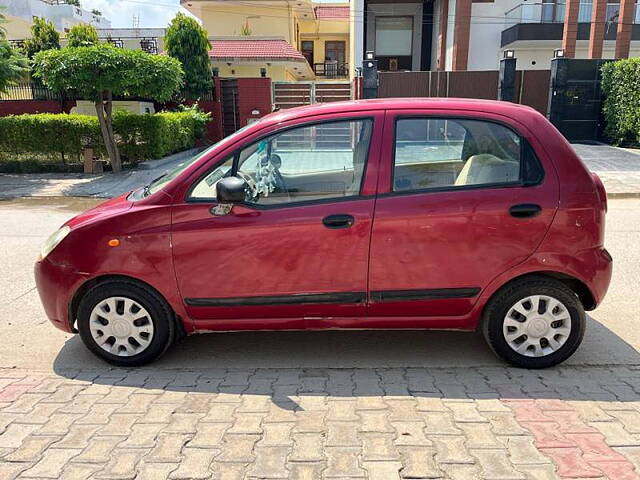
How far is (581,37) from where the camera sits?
987 inches

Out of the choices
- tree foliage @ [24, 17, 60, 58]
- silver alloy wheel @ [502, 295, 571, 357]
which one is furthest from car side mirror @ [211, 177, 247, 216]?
tree foliage @ [24, 17, 60, 58]

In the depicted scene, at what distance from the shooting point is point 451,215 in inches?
137

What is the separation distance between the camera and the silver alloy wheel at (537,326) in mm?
3574

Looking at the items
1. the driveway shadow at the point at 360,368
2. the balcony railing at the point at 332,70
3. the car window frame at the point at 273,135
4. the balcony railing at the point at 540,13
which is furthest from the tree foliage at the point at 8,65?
the balcony railing at the point at 332,70

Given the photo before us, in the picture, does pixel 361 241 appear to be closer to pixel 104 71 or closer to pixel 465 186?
pixel 465 186

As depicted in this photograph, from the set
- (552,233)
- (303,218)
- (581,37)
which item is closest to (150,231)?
(303,218)

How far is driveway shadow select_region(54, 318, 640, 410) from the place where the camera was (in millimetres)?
3424

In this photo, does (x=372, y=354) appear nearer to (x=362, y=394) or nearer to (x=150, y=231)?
(x=362, y=394)

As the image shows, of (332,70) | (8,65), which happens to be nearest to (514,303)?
(8,65)

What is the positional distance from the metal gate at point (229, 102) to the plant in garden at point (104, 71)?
286 inches

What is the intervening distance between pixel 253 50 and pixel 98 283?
23.1 meters

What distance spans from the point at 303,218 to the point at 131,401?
1.53 metres

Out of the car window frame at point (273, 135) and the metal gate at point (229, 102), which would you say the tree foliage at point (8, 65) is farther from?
the car window frame at point (273, 135)

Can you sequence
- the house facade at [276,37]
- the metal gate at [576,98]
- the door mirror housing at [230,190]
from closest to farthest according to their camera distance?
1. the door mirror housing at [230,190]
2. the metal gate at [576,98]
3. the house facade at [276,37]
